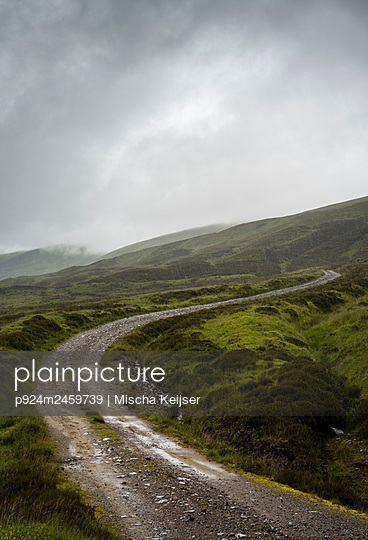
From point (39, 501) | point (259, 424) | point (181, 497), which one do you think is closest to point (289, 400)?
point (259, 424)

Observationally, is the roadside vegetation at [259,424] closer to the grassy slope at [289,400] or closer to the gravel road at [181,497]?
the grassy slope at [289,400]

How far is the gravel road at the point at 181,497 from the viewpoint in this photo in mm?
6867

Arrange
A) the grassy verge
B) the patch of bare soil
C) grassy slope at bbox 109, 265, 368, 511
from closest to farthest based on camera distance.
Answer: the grassy verge
the patch of bare soil
grassy slope at bbox 109, 265, 368, 511

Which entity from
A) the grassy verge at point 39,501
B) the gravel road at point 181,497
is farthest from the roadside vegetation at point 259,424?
the gravel road at point 181,497

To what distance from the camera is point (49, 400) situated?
1788cm

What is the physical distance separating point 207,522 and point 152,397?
1332 centimetres

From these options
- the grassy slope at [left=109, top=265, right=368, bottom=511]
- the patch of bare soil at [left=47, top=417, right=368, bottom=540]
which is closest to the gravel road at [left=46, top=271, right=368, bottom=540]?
the patch of bare soil at [left=47, top=417, right=368, bottom=540]

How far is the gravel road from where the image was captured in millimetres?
6867

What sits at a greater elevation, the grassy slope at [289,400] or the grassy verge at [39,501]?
the grassy verge at [39,501]

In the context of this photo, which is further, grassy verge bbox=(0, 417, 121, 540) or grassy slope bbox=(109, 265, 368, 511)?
grassy slope bbox=(109, 265, 368, 511)

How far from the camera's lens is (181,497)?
8.25 metres

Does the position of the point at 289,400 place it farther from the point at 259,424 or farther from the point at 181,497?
the point at 181,497

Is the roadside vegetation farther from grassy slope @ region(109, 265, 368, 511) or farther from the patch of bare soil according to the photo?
the patch of bare soil

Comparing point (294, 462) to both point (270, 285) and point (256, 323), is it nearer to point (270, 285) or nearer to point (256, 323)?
point (256, 323)
